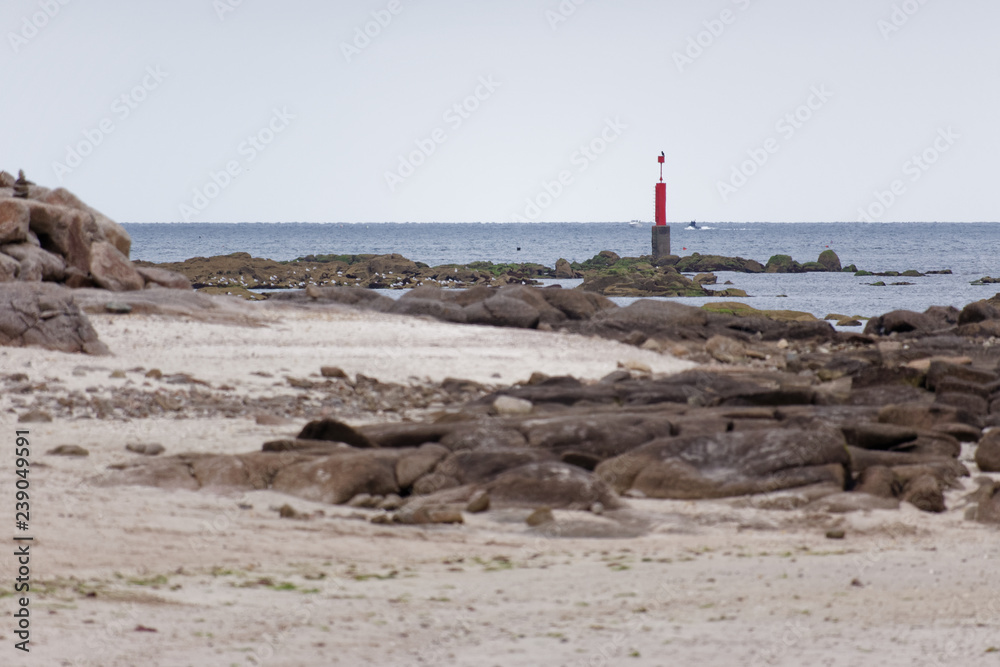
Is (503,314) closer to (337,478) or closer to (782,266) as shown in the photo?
(337,478)

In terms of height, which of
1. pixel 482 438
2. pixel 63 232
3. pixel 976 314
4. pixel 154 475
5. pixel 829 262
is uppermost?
pixel 63 232

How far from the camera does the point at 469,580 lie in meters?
7.10

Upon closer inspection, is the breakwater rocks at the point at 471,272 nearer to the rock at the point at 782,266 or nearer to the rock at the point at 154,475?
the rock at the point at 782,266

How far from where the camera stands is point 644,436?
11008mm

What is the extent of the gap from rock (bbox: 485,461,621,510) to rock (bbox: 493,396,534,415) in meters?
3.37

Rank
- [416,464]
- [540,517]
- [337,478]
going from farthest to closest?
1. [416,464]
2. [337,478]
3. [540,517]

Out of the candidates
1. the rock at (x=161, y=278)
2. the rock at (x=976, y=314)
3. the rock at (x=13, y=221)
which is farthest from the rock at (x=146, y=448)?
the rock at (x=976, y=314)

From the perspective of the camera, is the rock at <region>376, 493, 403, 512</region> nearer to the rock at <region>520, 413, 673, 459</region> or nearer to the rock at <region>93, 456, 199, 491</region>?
the rock at <region>93, 456, 199, 491</region>

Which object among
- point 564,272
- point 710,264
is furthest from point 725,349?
point 710,264

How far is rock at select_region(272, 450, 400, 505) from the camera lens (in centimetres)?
951

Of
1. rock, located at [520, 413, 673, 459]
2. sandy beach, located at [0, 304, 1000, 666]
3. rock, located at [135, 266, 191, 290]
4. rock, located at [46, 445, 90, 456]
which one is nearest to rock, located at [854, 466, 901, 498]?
sandy beach, located at [0, 304, 1000, 666]

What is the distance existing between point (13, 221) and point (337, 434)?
1376 centimetres

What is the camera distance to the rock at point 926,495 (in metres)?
9.26

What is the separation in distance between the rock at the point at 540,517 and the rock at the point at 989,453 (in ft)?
15.5
